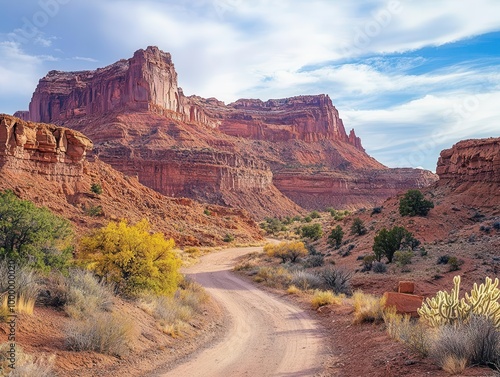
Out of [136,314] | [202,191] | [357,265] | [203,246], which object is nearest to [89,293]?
[136,314]

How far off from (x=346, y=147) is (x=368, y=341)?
154268 mm

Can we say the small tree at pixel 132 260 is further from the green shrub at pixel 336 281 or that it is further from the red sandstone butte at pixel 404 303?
the green shrub at pixel 336 281

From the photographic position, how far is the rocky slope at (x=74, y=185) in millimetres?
31406

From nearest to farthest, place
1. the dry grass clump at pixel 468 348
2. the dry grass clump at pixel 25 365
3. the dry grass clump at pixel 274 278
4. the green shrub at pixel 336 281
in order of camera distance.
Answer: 1. the dry grass clump at pixel 25 365
2. the dry grass clump at pixel 468 348
3. the green shrub at pixel 336 281
4. the dry grass clump at pixel 274 278

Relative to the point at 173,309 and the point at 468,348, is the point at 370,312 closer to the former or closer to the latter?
the point at 468,348

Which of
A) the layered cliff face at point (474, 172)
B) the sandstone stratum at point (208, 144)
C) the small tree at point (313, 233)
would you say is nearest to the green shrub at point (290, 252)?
the small tree at point (313, 233)

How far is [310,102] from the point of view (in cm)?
17338

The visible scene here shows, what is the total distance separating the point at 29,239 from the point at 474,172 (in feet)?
131

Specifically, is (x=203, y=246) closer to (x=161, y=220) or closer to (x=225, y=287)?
(x=161, y=220)

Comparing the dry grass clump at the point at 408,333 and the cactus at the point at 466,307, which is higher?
the cactus at the point at 466,307

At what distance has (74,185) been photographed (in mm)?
37469

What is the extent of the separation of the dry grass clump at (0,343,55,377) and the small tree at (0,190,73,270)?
14.6ft

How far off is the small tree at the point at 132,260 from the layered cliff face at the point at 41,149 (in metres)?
22.7

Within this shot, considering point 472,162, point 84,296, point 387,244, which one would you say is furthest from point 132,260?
point 472,162
